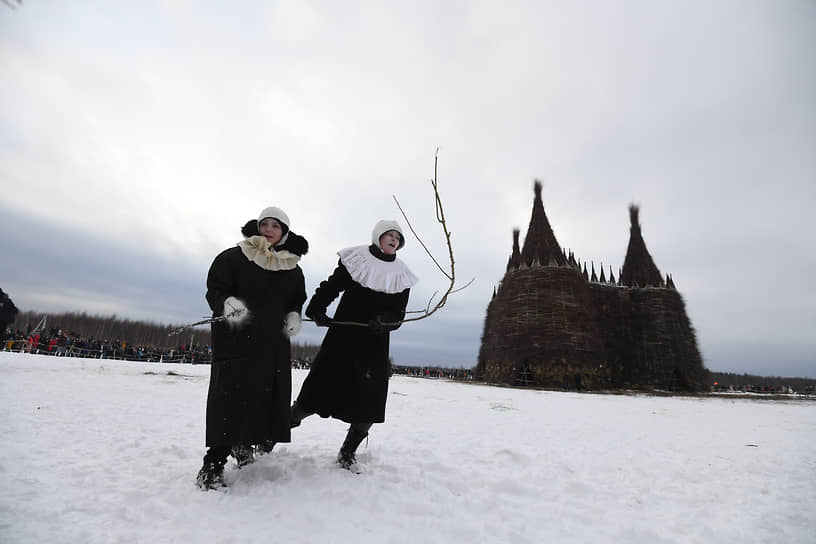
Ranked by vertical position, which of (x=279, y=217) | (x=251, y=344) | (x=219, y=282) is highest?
(x=279, y=217)

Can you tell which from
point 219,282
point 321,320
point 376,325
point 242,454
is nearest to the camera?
point 219,282

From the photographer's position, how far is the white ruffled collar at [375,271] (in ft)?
10.2

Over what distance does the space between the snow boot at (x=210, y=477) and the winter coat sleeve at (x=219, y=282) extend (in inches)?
38.1

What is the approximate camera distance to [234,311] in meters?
2.50

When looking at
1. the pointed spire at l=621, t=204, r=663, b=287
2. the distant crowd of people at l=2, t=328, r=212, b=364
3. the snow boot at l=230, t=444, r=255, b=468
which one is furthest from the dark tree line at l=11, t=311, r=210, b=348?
the snow boot at l=230, t=444, r=255, b=468

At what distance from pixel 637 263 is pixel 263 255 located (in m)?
26.4

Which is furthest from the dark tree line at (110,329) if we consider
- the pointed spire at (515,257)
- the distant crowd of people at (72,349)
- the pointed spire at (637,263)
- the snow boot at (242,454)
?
the snow boot at (242,454)

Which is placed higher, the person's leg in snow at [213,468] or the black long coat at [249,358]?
the black long coat at [249,358]

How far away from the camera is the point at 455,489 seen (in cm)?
268

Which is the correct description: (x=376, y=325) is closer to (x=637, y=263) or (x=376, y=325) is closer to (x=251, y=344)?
(x=251, y=344)

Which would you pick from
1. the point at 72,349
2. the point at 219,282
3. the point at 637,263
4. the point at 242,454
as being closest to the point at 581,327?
the point at 637,263

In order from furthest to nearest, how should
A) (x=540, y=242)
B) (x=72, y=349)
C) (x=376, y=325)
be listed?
(x=540, y=242)
(x=72, y=349)
(x=376, y=325)

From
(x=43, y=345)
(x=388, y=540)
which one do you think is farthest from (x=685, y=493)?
(x=43, y=345)

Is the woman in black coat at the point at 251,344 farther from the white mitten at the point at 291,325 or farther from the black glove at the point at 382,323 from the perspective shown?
the black glove at the point at 382,323
